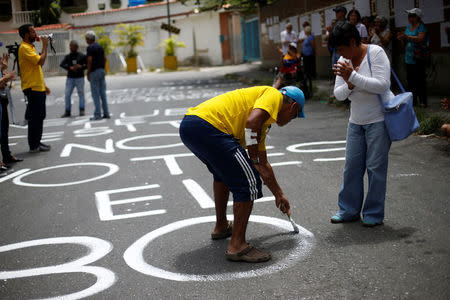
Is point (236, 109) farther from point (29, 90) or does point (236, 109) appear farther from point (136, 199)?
point (29, 90)

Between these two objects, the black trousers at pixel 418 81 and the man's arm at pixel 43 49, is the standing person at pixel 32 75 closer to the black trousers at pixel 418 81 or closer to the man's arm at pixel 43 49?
the man's arm at pixel 43 49

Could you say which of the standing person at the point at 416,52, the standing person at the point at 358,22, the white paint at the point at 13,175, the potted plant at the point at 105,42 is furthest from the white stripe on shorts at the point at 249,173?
the potted plant at the point at 105,42

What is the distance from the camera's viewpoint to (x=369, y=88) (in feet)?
14.0

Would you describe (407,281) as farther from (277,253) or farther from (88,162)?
Result: (88,162)

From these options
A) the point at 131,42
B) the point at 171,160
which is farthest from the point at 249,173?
the point at 131,42

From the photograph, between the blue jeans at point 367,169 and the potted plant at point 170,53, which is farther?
the potted plant at point 170,53

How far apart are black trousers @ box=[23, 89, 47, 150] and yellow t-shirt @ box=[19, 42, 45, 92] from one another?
10 centimetres

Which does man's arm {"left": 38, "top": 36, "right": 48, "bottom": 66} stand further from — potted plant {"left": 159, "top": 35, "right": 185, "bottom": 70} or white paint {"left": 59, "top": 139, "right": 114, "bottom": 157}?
potted plant {"left": 159, "top": 35, "right": 185, "bottom": 70}

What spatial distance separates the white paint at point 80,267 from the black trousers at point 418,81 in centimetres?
749

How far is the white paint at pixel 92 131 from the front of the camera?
10.6 metres

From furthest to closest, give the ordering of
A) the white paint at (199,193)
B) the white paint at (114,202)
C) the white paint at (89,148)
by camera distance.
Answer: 1. the white paint at (89,148)
2. the white paint at (199,193)
3. the white paint at (114,202)

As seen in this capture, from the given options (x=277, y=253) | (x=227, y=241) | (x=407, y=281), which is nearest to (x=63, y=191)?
(x=227, y=241)

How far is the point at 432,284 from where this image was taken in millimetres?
3355

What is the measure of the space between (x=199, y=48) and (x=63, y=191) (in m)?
32.0
